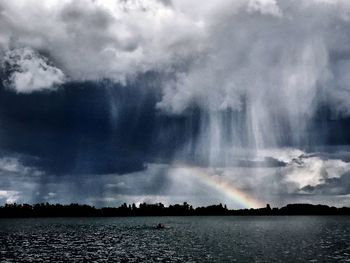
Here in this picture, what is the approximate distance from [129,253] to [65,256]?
15.2m

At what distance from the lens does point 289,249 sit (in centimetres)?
11050

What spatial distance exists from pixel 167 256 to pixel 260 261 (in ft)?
74.2

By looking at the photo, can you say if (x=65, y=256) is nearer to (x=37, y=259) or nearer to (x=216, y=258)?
(x=37, y=259)

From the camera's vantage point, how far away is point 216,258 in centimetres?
9206

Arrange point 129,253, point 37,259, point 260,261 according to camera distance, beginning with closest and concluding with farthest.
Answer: point 260,261, point 37,259, point 129,253

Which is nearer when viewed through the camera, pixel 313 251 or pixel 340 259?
pixel 340 259

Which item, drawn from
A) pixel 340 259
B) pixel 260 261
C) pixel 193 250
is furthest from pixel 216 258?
pixel 340 259

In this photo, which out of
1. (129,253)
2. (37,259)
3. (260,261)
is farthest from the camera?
(129,253)

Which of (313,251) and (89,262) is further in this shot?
(313,251)

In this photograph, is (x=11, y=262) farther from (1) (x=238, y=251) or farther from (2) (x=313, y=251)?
(2) (x=313, y=251)

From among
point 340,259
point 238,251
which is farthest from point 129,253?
point 340,259

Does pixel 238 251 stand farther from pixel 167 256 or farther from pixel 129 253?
pixel 129 253

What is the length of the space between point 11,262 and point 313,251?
7005cm

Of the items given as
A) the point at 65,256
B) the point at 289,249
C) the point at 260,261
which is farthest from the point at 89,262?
the point at 289,249
